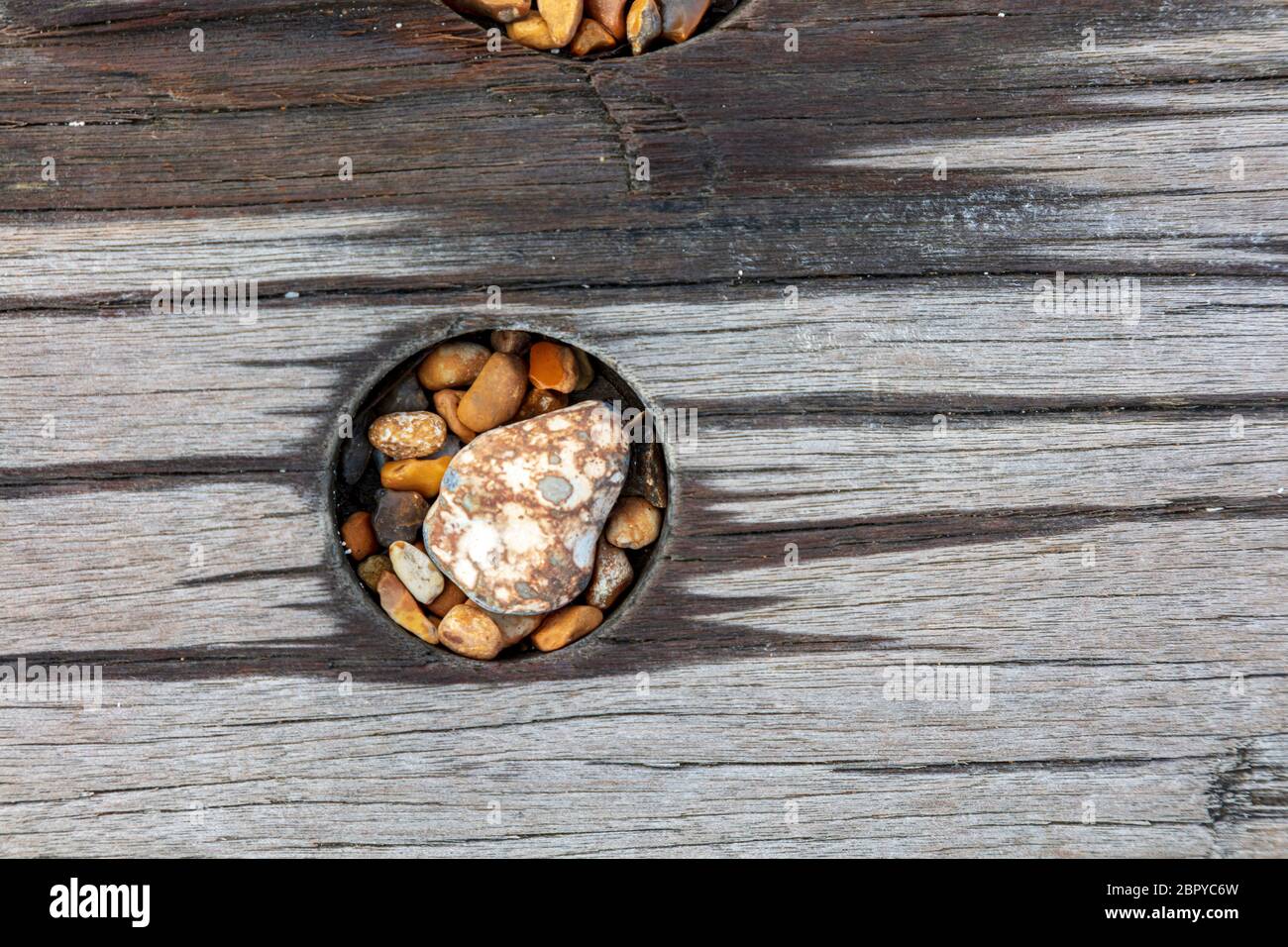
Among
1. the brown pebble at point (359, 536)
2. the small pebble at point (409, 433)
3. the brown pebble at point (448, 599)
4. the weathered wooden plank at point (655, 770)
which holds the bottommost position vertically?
the weathered wooden plank at point (655, 770)

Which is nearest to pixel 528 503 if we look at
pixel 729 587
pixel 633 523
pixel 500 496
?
pixel 500 496

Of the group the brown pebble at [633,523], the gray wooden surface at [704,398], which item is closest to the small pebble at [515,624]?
the gray wooden surface at [704,398]

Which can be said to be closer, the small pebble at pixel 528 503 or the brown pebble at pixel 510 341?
the small pebble at pixel 528 503

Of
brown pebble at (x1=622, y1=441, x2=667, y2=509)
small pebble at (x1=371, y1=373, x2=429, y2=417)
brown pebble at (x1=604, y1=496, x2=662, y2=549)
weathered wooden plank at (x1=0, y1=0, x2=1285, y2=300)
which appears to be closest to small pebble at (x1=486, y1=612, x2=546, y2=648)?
brown pebble at (x1=604, y1=496, x2=662, y2=549)

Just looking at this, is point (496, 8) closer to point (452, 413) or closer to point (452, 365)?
point (452, 365)

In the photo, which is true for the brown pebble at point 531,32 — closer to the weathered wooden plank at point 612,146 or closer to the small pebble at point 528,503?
the weathered wooden plank at point 612,146

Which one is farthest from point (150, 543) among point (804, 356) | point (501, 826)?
point (804, 356)

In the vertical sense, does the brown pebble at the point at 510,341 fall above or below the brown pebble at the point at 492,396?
above

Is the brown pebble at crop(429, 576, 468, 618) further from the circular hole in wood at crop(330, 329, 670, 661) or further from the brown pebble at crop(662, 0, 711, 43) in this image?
the brown pebble at crop(662, 0, 711, 43)
